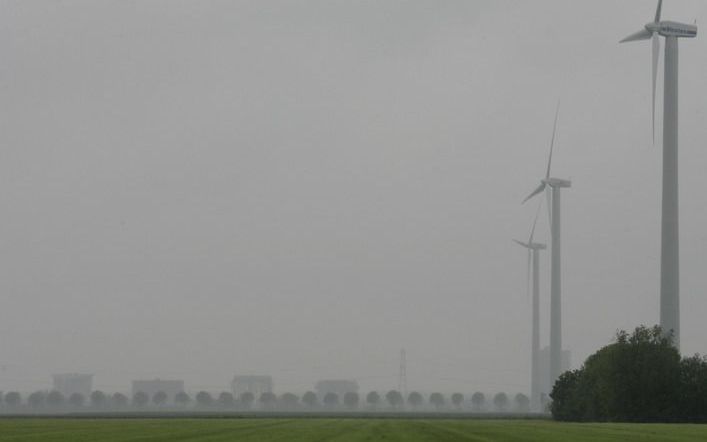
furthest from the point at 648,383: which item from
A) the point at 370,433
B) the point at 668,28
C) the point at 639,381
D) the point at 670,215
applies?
the point at 370,433

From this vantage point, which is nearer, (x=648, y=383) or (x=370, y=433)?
(x=370, y=433)

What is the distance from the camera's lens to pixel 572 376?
154875mm

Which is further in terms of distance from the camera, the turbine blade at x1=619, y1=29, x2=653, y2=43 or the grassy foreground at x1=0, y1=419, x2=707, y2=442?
the turbine blade at x1=619, y1=29, x2=653, y2=43

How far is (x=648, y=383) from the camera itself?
128 metres

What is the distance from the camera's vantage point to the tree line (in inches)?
4929

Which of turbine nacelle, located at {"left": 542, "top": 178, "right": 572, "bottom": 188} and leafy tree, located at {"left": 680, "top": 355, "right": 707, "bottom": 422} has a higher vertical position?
turbine nacelle, located at {"left": 542, "top": 178, "right": 572, "bottom": 188}

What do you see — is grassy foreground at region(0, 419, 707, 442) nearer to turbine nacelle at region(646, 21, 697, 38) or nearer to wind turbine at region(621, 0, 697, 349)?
wind turbine at region(621, 0, 697, 349)

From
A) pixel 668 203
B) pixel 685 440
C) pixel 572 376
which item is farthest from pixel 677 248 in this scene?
pixel 685 440

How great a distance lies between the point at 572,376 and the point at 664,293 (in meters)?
36.8

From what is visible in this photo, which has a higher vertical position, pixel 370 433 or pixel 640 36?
pixel 640 36

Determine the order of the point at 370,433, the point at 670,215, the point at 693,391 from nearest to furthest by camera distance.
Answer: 1. the point at 370,433
2. the point at 670,215
3. the point at 693,391

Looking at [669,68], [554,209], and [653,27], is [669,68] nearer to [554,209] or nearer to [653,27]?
[653,27]

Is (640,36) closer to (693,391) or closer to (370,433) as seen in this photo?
(693,391)

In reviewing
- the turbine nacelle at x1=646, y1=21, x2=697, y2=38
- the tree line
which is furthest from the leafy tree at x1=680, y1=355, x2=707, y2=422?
the turbine nacelle at x1=646, y1=21, x2=697, y2=38
